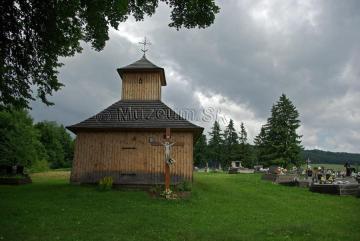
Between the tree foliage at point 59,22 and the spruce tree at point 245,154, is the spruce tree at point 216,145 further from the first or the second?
the tree foliage at point 59,22

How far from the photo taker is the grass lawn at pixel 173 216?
10.3 meters

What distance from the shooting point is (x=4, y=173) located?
25.9 metres

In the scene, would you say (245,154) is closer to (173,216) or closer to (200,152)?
(200,152)

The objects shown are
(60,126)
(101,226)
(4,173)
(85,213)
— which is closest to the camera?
(101,226)

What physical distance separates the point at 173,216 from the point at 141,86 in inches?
538

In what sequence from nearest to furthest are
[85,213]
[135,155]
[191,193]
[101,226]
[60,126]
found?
[101,226], [85,213], [191,193], [135,155], [60,126]

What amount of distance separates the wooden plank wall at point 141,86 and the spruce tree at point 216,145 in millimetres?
50857

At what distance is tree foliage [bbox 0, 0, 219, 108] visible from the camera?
1166cm

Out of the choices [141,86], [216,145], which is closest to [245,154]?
[216,145]

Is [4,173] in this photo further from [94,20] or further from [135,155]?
[94,20]

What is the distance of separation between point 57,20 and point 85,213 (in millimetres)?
6947

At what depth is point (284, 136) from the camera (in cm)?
4912

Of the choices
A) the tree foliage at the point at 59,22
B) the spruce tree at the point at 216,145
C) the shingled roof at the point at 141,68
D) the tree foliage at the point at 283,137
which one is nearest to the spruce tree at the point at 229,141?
the spruce tree at the point at 216,145

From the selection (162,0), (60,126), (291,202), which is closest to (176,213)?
(291,202)
